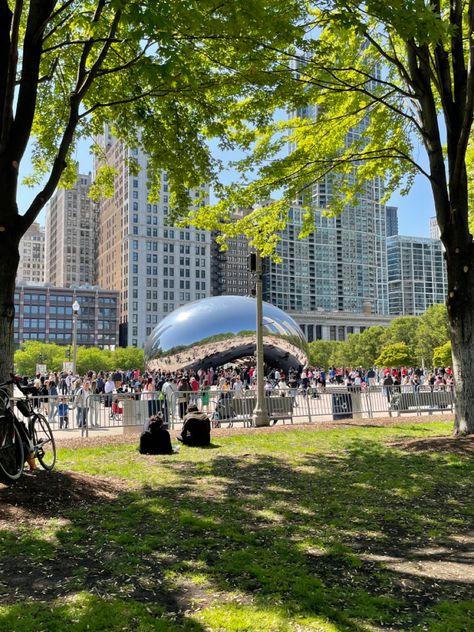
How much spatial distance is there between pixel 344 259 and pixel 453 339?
575ft

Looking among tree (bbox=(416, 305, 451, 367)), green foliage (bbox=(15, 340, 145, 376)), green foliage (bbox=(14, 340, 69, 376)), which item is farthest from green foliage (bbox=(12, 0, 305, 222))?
tree (bbox=(416, 305, 451, 367))

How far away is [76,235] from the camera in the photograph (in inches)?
6900

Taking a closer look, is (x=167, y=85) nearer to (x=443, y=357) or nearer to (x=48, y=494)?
(x=48, y=494)

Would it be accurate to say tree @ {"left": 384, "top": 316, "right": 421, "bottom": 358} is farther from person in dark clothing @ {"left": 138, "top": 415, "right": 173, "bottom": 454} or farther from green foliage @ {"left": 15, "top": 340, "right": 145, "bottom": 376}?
person in dark clothing @ {"left": 138, "top": 415, "right": 173, "bottom": 454}

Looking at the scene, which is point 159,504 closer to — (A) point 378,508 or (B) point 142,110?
(A) point 378,508

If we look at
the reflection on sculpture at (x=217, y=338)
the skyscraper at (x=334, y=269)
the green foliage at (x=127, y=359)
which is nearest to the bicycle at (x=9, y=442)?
the reflection on sculpture at (x=217, y=338)

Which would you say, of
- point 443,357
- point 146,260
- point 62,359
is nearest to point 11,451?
point 443,357

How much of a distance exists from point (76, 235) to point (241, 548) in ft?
592

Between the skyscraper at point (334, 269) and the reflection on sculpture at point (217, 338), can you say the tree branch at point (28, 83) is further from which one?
the skyscraper at point (334, 269)

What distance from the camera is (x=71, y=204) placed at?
6845 inches


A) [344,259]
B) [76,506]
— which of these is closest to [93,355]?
[76,506]

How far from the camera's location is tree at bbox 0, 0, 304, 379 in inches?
271

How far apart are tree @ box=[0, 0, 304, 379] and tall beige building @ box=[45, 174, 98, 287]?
168 m

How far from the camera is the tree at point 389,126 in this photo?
31.8ft
